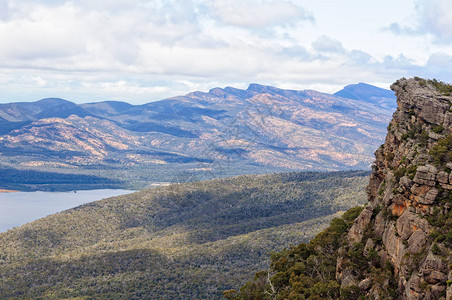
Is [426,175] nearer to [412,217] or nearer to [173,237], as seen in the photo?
[412,217]

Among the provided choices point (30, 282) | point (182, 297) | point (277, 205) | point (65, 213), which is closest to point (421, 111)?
point (182, 297)

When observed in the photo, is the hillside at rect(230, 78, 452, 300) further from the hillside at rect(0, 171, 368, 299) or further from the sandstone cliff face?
the hillside at rect(0, 171, 368, 299)

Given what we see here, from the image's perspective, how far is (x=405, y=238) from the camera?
96.2 ft

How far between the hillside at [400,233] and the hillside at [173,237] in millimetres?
41812

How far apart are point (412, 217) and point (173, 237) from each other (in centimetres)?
9662

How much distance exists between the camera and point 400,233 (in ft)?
98.1

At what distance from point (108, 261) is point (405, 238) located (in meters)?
78.0

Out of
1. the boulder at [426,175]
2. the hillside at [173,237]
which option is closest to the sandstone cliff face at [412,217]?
the boulder at [426,175]

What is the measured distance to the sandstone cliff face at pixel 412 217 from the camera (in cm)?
2627

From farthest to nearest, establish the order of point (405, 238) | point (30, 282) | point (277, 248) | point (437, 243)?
point (277, 248) → point (30, 282) → point (405, 238) → point (437, 243)

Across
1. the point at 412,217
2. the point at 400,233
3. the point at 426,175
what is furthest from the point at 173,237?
the point at 426,175

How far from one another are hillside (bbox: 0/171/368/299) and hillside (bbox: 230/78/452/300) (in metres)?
41.8

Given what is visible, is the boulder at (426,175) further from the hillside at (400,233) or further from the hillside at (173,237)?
the hillside at (173,237)

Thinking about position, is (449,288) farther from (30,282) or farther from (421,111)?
(30,282)
